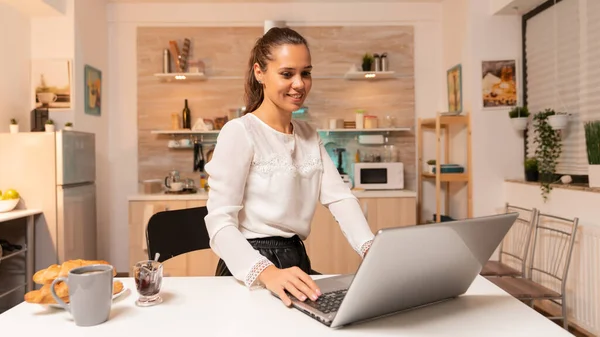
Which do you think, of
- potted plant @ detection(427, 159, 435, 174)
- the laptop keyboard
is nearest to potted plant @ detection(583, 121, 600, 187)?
potted plant @ detection(427, 159, 435, 174)

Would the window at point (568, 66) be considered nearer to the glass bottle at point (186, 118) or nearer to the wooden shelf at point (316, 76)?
the wooden shelf at point (316, 76)

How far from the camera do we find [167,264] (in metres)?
3.77

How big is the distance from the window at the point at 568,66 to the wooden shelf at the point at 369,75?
123 cm

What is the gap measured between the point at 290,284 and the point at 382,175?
3332 millimetres

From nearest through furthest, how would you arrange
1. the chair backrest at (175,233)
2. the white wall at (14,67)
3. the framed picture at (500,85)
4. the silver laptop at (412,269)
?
the silver laptop at (412,269)
the chair backrest at (175,233)
the white wall at (14,67)
the framed picture at (500,85)

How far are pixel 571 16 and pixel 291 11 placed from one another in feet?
7.86

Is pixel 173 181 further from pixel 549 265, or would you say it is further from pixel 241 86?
pixel 549 265

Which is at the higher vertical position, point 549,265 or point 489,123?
point 489,123

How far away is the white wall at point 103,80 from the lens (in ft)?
12.6

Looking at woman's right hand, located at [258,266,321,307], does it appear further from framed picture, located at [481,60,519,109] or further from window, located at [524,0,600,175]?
framed picture, located at [481,60,519,109]

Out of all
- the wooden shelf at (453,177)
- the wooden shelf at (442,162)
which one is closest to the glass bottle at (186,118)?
the wooden shelf at (442,162)

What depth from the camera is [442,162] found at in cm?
446

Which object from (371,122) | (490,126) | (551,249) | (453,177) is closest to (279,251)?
(551,249)

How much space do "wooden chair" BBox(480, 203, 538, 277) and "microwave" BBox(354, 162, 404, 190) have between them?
1014mm
